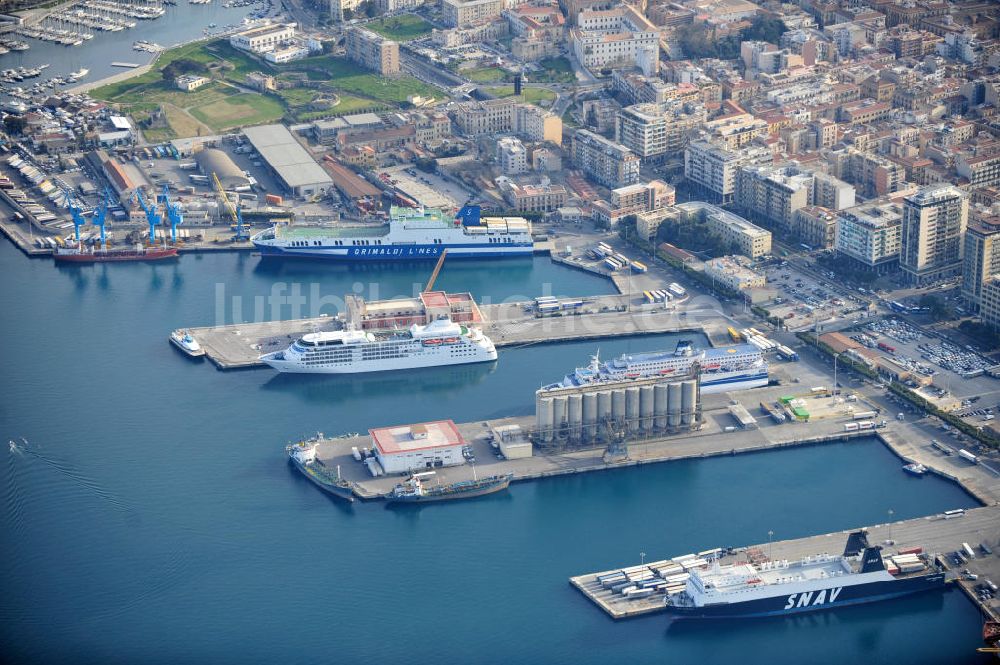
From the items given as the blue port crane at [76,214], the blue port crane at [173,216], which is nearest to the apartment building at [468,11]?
the blue port crane at [173,216]

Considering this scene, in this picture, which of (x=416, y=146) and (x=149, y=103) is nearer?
(x=416, y=146)

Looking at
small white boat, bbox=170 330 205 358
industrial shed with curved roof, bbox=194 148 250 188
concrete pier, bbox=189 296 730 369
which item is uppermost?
industrial shed with curved roof, bbox=194 148 250 188

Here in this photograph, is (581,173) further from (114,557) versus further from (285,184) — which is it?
(114,557)

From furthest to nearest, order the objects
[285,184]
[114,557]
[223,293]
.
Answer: [285,184], [223,293], [114,557]

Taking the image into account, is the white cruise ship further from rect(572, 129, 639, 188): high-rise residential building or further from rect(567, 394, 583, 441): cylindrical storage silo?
rect(572, 129, 639, 188): high-rise residential building

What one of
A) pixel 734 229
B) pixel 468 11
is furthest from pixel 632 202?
pixel 468 11

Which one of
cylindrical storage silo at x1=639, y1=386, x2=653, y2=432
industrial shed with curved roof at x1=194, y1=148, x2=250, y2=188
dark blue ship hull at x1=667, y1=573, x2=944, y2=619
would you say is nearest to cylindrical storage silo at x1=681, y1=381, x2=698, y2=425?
cylindrical storage silo at x1=639, y1=386, x2=653, y2=432

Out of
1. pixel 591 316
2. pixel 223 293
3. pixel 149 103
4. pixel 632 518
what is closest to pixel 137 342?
pixel 223 293
